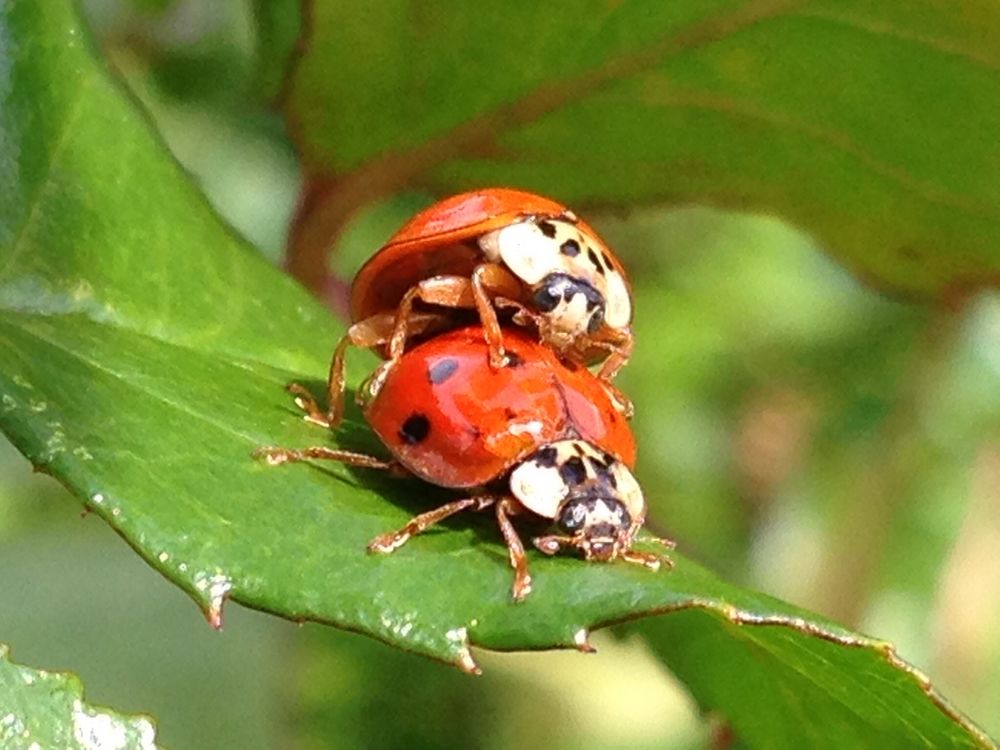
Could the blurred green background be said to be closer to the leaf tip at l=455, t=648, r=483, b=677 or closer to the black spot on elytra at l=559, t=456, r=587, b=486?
the black spot on elytra at l=559, t=456, r=587, b=486

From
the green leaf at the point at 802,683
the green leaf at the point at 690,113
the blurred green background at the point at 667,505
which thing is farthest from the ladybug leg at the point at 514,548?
the blurred green background at the point at 667,505

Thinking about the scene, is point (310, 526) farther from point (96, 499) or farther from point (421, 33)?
point (421, 33)

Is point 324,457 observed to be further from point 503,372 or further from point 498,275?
point 498,275

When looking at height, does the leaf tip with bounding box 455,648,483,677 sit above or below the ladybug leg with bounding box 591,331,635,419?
below

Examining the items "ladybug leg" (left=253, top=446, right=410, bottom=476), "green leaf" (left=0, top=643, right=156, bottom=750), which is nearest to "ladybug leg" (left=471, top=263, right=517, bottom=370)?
"ladybug leg" (left=253, top=446, right=410, bottom=476)

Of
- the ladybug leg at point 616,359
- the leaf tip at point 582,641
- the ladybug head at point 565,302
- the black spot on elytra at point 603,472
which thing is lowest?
the leaf tip at point 582,641

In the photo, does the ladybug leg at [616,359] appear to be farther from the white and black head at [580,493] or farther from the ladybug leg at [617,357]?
the white and black head at [580,493]
